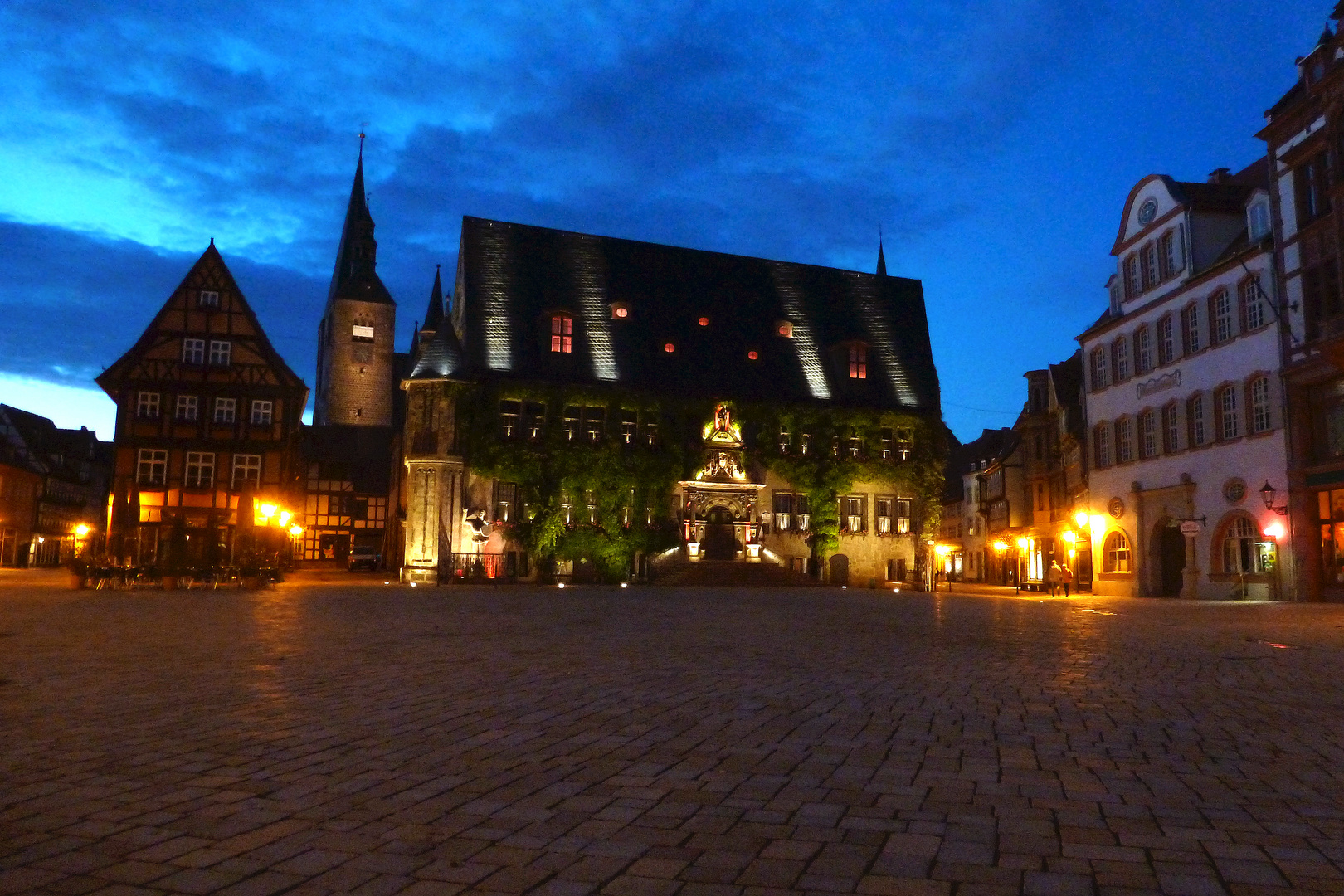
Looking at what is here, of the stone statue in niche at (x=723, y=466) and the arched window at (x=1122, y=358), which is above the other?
the arched window at (x=1122, y=358)

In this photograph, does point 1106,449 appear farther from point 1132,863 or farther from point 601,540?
point 1132,863

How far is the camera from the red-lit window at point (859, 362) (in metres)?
51.9

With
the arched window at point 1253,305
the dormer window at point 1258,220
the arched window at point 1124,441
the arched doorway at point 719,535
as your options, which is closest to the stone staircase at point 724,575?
the arched doorway at point 719,535

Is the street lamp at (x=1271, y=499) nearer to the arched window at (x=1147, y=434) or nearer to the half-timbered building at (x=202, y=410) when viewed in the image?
the arched window at (x=1147, y=434)

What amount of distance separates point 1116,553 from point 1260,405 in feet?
32.1

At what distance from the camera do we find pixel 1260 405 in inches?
1251

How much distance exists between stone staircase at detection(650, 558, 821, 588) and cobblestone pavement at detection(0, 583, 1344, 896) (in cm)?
3152

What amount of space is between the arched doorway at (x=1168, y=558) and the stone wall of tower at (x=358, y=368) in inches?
2494

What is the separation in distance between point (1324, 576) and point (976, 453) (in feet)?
175

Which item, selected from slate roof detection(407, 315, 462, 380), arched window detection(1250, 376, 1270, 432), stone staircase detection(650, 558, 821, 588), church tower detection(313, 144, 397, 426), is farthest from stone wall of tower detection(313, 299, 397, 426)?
arched window detection(1250, 376, 1270, 432)

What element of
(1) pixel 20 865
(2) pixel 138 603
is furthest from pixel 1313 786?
(2) pixel 138 603

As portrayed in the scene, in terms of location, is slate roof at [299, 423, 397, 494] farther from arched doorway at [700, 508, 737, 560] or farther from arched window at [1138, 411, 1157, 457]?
arched window at [1138, 411, 1157, 457]

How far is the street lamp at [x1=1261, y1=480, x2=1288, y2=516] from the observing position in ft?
99.6

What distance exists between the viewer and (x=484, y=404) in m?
44.8
